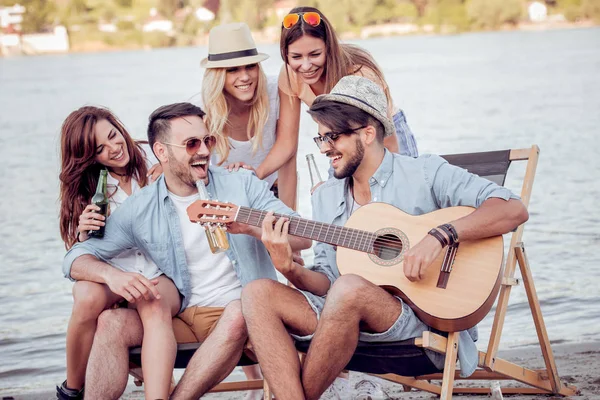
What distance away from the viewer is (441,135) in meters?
17.4

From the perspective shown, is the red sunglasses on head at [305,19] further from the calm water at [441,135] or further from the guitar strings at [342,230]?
the calm water at [441,135]

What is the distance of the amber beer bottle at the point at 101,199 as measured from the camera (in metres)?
3.90

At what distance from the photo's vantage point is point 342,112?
12.2ft

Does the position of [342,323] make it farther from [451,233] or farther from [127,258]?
[127,258]

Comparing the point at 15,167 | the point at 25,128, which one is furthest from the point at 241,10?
the point at 15,167

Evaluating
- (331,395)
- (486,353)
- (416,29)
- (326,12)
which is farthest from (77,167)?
(416,29)

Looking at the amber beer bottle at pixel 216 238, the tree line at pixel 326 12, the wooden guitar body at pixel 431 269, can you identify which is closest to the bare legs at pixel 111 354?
the amber beer bottle at pixel 216 238

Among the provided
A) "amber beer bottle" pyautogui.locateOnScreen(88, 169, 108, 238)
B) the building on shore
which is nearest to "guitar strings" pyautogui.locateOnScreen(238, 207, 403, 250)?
"amber beer bottle" pyautogui.locateOnScreen(88, 169, 108, 238)

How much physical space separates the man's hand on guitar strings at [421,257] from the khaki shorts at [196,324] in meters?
0.81

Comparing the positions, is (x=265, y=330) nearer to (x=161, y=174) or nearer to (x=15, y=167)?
(x=161, y=174)

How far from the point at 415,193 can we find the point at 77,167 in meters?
1.47

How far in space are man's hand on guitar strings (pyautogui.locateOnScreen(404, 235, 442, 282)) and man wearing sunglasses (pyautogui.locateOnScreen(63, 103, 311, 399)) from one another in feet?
1.63

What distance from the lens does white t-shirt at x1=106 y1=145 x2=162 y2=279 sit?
3.96 m

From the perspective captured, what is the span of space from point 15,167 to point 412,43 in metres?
31.9
